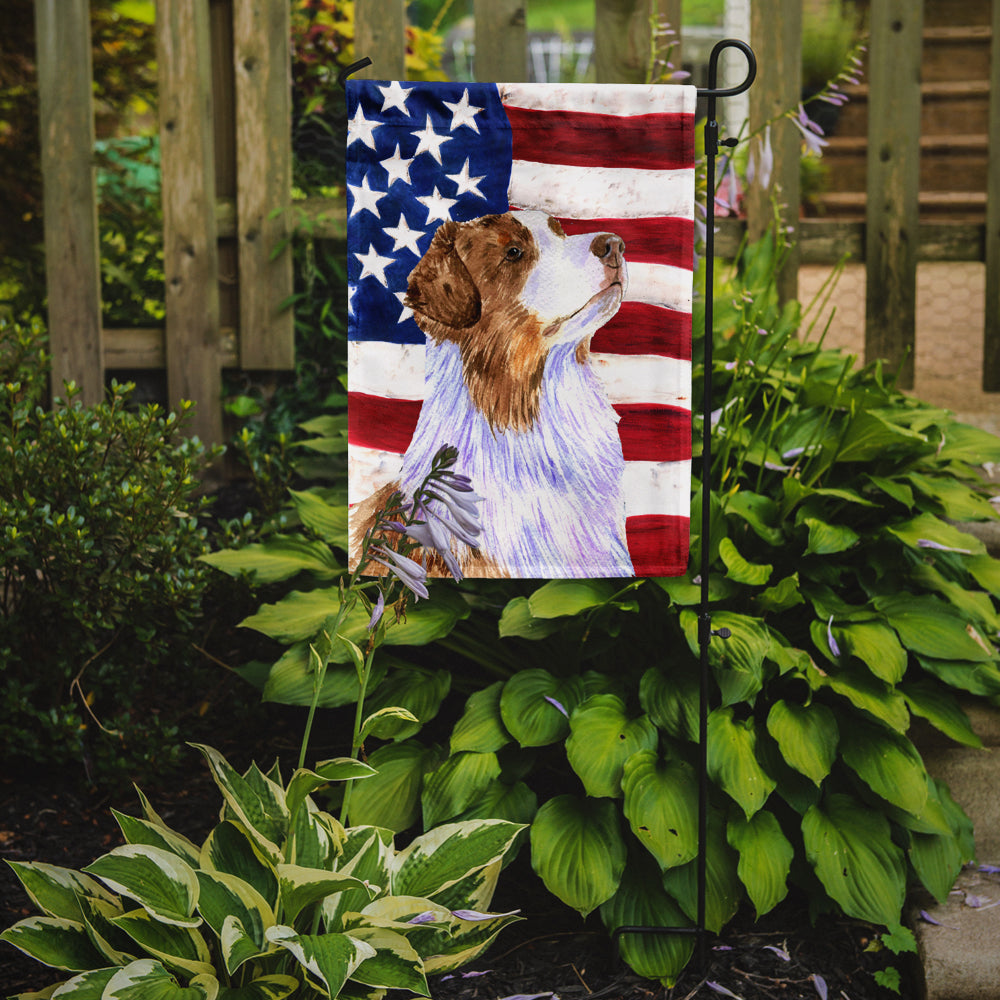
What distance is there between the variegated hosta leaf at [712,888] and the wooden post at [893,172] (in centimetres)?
207

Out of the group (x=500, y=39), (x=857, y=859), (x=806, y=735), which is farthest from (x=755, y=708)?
(x=500, y=39)

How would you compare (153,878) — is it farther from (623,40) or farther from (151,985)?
(623,40)

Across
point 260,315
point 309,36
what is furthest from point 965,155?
point 260,315

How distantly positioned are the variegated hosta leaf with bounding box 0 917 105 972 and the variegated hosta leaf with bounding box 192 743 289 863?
0.30 metres

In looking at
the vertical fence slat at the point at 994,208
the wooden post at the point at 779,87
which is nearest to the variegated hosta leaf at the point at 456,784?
the wooden post at the point at 779,87

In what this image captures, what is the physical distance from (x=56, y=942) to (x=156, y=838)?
211mm

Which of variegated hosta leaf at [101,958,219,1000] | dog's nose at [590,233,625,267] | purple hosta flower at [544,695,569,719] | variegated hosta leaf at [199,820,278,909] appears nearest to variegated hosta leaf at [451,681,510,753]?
purple hosta flower at [544,695,569,719]

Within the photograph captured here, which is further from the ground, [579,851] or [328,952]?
[328,952]

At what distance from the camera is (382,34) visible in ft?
10.8

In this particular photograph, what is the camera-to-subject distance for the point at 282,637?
225cm

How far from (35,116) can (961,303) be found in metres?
4.76

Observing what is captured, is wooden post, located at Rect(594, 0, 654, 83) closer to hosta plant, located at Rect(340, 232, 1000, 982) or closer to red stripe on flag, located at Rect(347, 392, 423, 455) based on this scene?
hosta plant, located at Rect(340, 232, 1000, 982)

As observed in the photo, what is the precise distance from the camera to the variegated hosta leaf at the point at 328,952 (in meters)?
1.45

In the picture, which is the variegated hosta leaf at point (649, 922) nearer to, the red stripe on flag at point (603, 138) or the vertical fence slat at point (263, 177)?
the red stripe on flag at point (603, 138)
